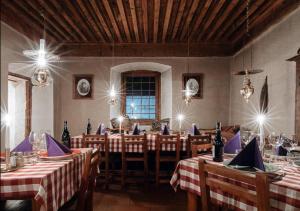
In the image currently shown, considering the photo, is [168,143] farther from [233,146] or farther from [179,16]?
[179,16]

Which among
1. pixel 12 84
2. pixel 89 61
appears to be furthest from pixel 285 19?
pixel 12 84

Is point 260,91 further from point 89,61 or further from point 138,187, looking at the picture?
point 89,61

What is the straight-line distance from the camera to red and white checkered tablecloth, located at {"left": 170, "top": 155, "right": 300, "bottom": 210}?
132 cm

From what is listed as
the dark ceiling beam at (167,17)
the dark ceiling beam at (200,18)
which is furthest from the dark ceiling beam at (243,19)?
the dark ceiling beam at (167,17)

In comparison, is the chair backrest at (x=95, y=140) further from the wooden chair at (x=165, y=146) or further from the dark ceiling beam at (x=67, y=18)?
the dark ceiling beam at (x=67, y=18)

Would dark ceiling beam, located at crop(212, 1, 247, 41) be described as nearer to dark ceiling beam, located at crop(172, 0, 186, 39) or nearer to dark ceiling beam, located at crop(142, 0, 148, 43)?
dark ceiling beam, located at crop(172, 0, 186, 39)

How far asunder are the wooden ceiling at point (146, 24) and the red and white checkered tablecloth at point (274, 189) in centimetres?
280

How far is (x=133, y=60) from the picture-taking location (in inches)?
250

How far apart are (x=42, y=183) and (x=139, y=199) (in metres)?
2.10

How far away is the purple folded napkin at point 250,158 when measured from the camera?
5.11 feet

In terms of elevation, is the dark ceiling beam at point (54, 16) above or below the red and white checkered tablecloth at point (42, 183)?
above

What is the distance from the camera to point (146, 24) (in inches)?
190

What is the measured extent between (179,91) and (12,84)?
12.9ft

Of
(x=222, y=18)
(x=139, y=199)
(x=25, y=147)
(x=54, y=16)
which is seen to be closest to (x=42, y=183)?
(x=25, y=147)
